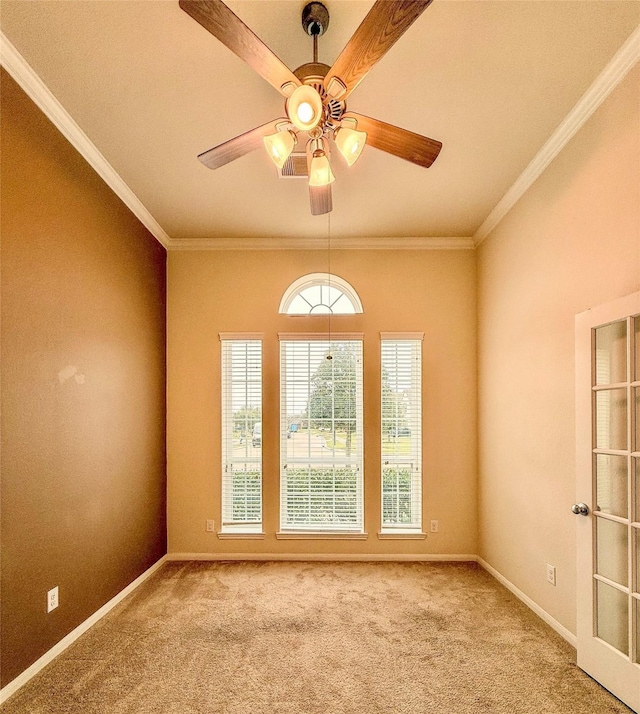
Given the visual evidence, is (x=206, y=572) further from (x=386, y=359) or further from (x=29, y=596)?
(x=386, y=359)

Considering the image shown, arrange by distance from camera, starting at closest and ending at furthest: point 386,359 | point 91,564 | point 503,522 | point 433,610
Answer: point 91,564
point 433,610
point 503,522
point 386,359

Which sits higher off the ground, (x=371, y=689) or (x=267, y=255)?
(x=267, y=255)

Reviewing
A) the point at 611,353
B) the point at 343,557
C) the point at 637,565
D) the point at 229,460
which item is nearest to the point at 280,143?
the point at 611,353

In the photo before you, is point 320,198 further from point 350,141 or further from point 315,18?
point 315,18

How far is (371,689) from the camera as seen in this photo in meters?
2.28

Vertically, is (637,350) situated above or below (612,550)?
above

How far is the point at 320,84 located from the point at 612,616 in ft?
8.96

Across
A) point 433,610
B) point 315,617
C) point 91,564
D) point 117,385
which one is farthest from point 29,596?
point 433,610

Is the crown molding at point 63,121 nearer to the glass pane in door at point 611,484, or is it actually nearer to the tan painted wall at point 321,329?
the tan painted wall at point 321,329

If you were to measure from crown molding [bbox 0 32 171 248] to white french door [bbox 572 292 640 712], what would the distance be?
3031mm

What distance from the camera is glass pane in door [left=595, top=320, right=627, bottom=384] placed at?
217 centimetres

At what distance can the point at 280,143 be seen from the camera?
186 cm

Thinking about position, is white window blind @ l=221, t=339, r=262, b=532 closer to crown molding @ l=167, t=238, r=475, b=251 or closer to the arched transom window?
the arched transom window

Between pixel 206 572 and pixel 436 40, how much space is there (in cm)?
404
